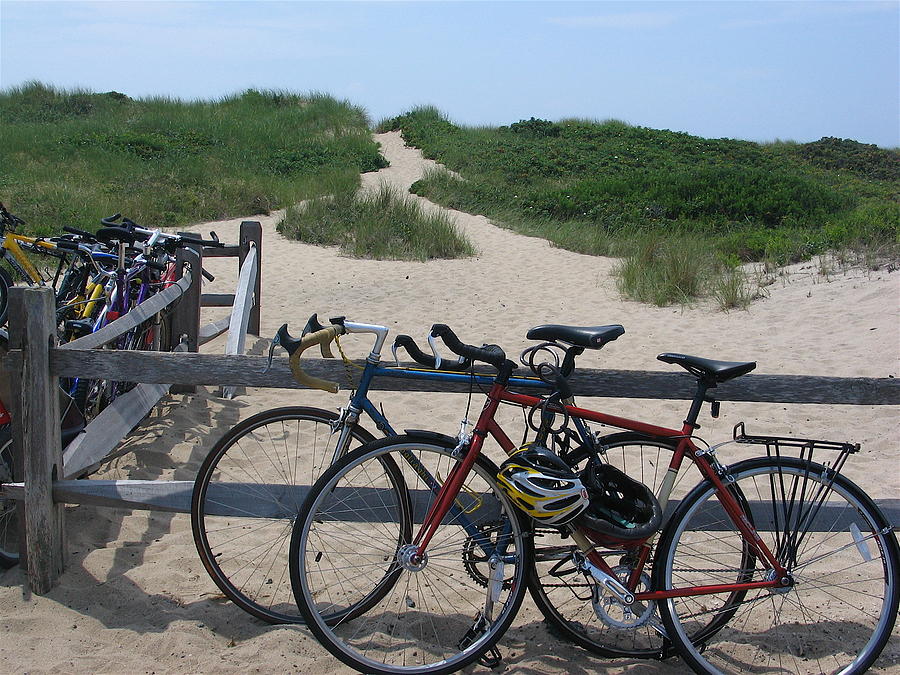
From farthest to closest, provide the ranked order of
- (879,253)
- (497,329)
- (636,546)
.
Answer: (879,253) → (497,329) → (636,546)

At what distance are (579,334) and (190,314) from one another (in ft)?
13.9

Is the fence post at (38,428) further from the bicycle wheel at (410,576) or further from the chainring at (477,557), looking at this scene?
the chainring at (477,557)

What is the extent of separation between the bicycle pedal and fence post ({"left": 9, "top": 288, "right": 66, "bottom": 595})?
1829 mm

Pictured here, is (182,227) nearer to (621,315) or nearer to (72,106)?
(621,315)

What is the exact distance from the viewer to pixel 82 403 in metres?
4.10

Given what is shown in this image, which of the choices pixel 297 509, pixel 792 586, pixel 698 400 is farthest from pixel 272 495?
pixel 792 586

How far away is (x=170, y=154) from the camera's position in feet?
67.5

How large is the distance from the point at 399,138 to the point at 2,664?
27.6 meters

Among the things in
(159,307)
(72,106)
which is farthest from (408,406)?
(72,106)

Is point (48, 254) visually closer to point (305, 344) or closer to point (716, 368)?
point (305, 344)

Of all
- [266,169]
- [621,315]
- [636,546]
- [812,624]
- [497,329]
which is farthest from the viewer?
[266,169]

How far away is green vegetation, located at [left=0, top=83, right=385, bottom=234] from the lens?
14.8 m

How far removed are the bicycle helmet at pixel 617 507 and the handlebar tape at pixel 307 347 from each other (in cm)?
101

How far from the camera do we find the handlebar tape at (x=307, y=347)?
2.66 metres
